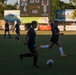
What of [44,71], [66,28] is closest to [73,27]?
[66,28]

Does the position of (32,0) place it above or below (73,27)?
above

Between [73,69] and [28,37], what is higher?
[28,37]

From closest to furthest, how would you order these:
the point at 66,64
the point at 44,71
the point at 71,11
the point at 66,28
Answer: the point at 44,71, the point at 66,64, the point at 66,28, the point at 71,11

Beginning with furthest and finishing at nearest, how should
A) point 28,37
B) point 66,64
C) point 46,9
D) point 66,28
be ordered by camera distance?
1. point 66,28
2. point 46,9
3. point 66,64
4. point 28,37

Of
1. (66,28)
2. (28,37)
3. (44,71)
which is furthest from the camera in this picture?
(66,28)

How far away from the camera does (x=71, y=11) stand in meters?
90.3

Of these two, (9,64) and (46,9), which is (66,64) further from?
(46,9)

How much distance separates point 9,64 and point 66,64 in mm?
2237

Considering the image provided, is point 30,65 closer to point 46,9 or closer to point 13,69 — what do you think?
point 13,69

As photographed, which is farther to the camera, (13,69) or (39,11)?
(39,11)

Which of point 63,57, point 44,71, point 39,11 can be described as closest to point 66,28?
point 39,11

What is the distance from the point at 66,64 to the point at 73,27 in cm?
6290

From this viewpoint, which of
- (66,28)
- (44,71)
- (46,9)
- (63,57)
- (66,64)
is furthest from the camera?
(66,28)

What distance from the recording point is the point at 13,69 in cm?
1384
